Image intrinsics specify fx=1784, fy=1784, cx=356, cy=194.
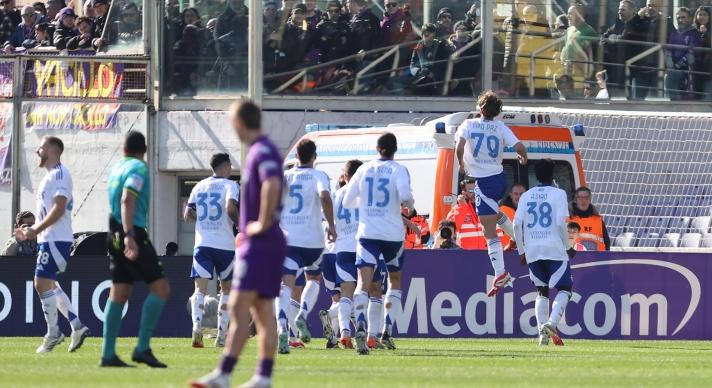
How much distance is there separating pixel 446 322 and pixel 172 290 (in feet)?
11.3

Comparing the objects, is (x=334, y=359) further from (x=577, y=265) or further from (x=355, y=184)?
(x=577, y=265)

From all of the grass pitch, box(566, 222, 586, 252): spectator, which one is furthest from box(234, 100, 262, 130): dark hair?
box(566, 222, 586, 252): spectator

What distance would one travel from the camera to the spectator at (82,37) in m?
32.6

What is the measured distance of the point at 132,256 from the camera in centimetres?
1356

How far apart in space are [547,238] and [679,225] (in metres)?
7.70

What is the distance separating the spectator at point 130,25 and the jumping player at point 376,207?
15947 mm

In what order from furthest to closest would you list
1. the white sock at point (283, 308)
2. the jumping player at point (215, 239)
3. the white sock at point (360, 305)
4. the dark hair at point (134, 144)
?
the jumping player at point (215, 239) → the white sock at point (283, 308) → the white sock at point (360, 305) → the dark hair at point (134, 144)

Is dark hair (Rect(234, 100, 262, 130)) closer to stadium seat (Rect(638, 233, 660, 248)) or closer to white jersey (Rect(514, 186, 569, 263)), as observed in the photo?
white jersey (Rect(514, 186, 569, 263))

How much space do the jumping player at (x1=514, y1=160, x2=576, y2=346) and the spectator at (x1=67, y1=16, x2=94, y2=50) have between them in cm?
1502

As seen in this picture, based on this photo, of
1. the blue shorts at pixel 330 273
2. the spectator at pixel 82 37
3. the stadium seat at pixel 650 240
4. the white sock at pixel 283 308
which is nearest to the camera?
the white sock at pixel 283 308

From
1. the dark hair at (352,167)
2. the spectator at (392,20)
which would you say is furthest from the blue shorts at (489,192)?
the spectator at (392,20)

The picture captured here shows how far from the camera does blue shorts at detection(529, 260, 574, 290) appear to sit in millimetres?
19359

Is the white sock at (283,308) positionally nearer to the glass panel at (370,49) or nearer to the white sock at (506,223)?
the white sock at (506,223)

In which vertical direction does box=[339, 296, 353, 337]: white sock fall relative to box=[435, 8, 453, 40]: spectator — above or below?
below
